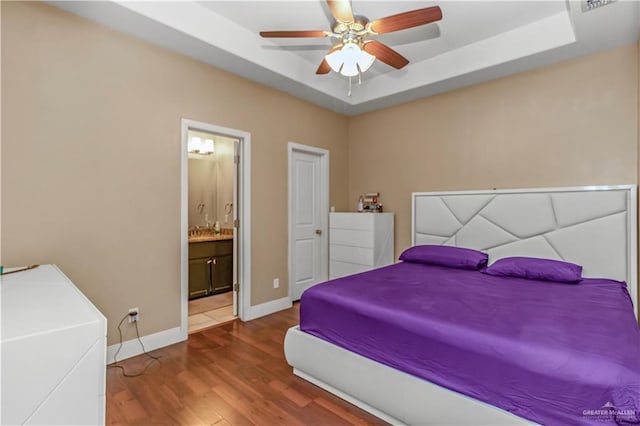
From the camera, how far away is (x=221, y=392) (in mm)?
2139

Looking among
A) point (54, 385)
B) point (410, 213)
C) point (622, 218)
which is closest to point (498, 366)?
point (54, 385)

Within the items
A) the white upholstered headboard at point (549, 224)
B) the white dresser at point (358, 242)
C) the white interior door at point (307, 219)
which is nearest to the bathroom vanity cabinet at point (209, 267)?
the white interior door at point (307, 219)

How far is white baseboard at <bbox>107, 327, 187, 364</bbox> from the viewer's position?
8.44 ft

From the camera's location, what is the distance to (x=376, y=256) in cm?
405

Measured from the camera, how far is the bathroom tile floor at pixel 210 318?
10.9ft

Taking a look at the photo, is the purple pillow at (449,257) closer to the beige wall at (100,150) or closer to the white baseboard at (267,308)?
the white baseboard at (267,308)

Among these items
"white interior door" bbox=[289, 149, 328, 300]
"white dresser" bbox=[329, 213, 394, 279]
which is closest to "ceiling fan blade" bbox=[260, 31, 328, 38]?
"white interior door" bbox=[289, 149, 328, 300]

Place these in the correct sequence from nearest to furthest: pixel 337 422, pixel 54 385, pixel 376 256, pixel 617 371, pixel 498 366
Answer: pixel 54 385 < pixel 617 371 < pixel 498 366 < pixel 337 422 < pixel 376 256

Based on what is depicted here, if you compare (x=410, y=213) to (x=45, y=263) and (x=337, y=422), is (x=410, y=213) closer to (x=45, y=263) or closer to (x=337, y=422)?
(x=337, y=422)

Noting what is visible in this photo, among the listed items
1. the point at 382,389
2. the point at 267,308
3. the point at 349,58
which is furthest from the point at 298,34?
the point at 267,308

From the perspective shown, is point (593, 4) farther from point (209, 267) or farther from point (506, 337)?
point (209, 267)

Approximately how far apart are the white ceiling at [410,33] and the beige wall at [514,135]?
0.16 m

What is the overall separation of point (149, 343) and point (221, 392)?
1038mm

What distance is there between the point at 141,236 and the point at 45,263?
25.7 inches
